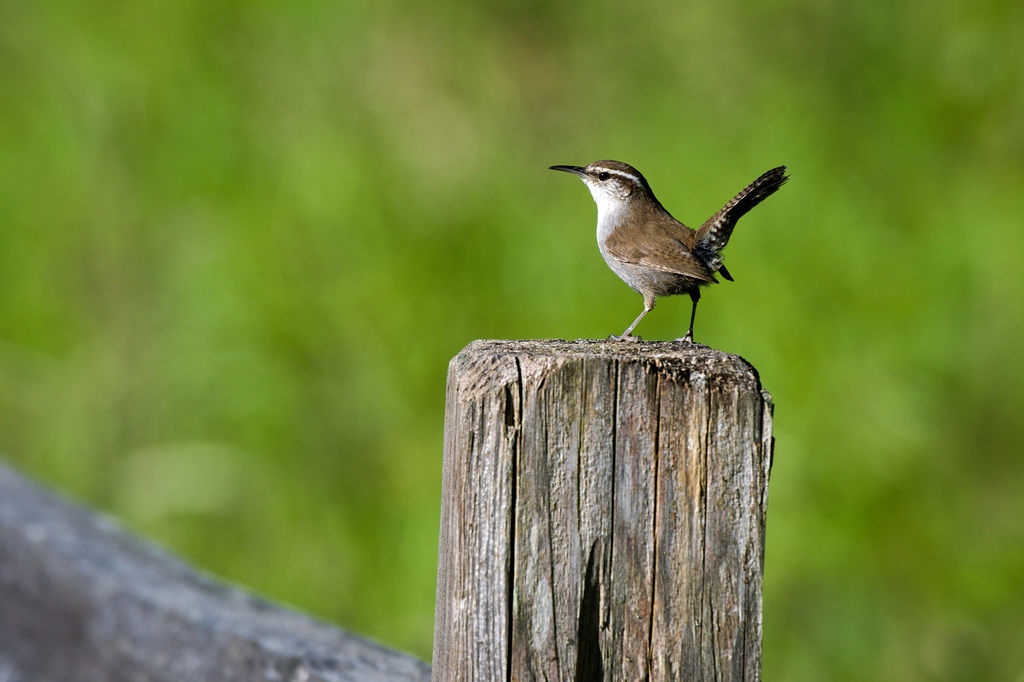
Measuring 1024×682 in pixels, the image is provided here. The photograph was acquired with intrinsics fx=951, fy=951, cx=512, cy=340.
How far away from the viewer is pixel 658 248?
110 inches

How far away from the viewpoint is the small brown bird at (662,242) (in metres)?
2.74

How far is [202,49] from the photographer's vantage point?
6.04 metres

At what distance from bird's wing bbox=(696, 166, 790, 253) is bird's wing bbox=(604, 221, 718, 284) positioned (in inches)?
2.0

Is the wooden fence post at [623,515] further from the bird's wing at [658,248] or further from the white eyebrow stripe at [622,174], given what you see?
the white eyebrow stripe at [622,174]

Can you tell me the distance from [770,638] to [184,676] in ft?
9.54

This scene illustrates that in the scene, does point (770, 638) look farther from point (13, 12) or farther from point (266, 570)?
point (13, 12)

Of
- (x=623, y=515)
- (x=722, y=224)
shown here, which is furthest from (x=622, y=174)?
(x=623, y=515)

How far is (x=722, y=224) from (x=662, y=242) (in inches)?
8.3

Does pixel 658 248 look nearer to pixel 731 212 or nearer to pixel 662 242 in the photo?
pixel 662 242

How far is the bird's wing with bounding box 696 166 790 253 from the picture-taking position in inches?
106

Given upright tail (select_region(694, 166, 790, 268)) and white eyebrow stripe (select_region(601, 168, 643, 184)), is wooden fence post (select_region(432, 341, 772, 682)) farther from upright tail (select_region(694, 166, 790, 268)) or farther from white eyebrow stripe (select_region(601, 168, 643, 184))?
white eyebrow stripe (select_region(601, 168, 643, 184))

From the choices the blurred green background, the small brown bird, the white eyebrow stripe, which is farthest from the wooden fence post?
the blurred green background

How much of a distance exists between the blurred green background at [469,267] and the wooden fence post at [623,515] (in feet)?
10.5

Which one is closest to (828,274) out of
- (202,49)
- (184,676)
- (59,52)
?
(184,676)
